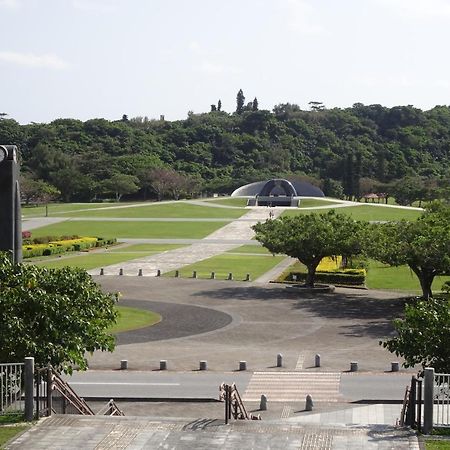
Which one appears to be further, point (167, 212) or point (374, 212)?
point (167, 212)

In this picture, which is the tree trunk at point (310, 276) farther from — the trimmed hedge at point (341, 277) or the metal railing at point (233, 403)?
the metal railing at point (233, 403)

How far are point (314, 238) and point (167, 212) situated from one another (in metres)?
68.6

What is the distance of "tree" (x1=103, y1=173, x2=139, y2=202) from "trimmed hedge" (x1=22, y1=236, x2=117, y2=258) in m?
55.3

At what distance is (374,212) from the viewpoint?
390 ft

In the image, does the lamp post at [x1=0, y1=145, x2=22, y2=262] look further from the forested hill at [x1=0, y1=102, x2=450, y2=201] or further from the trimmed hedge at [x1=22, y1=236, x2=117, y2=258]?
the forested hill at [x1=0, y1=102, x2=450, y2=201]

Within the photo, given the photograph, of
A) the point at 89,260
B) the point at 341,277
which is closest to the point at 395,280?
the point at 341,277

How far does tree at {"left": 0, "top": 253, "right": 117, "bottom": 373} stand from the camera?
21.1 metres

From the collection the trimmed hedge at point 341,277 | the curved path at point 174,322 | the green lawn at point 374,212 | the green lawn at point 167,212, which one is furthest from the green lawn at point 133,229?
the curved path at point 174,322

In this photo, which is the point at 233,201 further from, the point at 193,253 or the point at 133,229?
the point at 193,253

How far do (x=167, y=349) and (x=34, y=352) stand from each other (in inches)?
622

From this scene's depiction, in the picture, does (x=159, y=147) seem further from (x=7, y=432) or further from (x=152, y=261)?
(x=7, y=432)

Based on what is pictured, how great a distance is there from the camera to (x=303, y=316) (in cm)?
4475

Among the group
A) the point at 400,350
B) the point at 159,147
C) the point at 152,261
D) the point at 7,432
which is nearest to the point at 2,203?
A: the point at 7,432

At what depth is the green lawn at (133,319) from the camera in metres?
41.3
